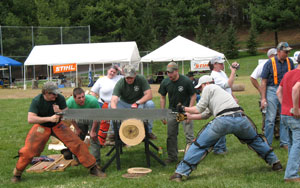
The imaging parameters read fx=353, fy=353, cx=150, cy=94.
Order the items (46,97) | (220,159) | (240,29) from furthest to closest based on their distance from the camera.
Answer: (240,29)
(220,159)
(46,97)

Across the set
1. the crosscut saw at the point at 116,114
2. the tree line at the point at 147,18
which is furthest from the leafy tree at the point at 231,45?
the crosscut saw at the point at 116,114

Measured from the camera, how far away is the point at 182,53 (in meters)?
23.0

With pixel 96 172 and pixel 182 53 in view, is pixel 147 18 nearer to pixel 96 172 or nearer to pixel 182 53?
pixel 182 53

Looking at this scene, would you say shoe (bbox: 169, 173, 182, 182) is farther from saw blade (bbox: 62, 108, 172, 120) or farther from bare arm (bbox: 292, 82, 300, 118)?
→ bare arm (bbox: 292, 82, 300, 118)

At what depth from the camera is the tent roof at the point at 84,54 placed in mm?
25362

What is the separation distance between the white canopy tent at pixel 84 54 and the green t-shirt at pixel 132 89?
1831cm

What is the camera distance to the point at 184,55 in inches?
898

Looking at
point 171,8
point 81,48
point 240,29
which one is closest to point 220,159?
point 81,48

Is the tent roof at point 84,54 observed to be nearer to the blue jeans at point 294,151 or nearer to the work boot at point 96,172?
the work boot at point 96,172

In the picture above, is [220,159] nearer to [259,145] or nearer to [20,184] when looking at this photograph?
[259,145]

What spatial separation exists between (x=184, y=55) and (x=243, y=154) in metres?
16.4

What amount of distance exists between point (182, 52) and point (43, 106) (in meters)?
18.1

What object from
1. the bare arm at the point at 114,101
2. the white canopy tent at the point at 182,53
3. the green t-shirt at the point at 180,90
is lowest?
the bare arm at the point at 114,101

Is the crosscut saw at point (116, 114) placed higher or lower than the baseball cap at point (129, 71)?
lower
